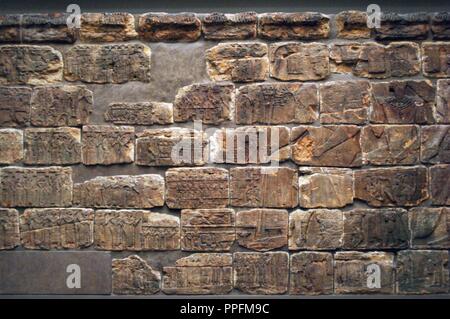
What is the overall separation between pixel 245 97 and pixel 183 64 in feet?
1.71

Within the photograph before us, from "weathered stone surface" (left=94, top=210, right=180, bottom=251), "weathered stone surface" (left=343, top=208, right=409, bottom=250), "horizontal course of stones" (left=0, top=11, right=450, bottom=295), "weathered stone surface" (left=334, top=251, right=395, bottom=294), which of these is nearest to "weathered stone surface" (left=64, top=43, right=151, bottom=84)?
"horizontal course of stones" (left=0, top=11, right=450, bottom=295)

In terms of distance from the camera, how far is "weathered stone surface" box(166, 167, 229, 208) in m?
3.85

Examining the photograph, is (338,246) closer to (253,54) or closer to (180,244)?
(180,244)

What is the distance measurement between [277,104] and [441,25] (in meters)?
1.33

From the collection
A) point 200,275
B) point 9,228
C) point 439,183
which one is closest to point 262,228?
point 200,275

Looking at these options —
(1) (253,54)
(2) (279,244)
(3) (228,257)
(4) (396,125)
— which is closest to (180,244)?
(3) (228,257)

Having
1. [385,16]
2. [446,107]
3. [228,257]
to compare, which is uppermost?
[385,16]

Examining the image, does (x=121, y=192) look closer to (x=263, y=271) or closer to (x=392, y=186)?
(x=263, y=271)

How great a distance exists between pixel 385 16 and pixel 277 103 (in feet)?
3.34

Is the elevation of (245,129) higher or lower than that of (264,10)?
lower

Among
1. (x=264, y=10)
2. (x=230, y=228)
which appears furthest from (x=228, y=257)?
(x=264, y=10)

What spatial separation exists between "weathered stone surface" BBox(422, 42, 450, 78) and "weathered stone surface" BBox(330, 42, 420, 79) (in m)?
0.06

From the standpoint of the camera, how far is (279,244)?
12.6ft

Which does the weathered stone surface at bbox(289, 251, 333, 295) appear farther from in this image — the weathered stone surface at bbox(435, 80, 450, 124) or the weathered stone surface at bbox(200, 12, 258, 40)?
the weathered stone surface at bbox(200, 12, 258, 40)
